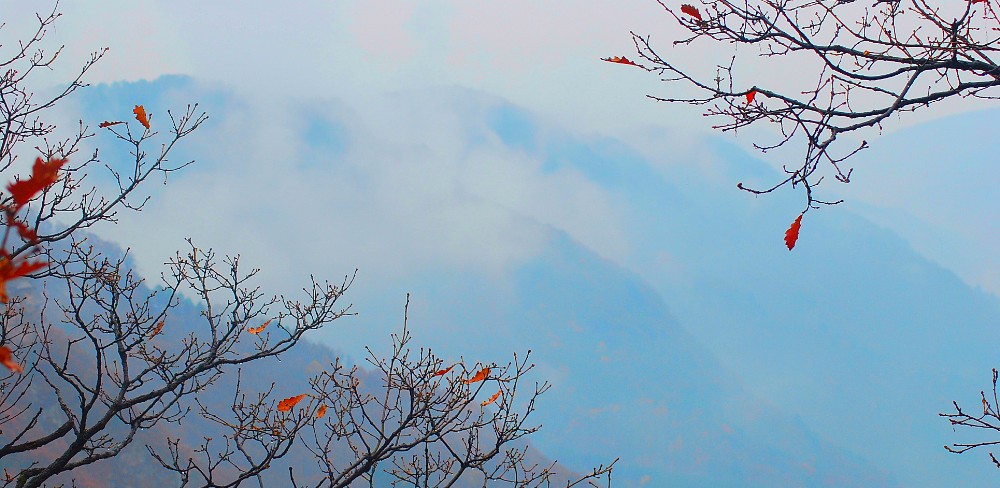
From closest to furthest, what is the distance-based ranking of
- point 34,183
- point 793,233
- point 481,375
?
point 34,183
point 793,233
point 481,375

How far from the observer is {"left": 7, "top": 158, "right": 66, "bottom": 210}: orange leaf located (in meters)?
1.37

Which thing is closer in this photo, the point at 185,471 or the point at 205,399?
the point at 185,471

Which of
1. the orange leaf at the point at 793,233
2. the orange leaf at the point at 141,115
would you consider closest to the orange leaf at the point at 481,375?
A: the orange leaf at the point at 793,233

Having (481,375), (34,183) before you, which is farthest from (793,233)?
(34,183)

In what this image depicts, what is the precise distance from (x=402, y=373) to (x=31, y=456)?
4946cm

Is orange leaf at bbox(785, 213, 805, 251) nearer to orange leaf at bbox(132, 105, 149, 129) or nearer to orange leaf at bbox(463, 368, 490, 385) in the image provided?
orange leaf at bbox(463, 368, 490, 385)

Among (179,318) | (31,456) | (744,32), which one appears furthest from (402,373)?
(179,318)

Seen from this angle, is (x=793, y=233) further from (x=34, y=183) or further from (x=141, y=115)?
(x=141, y=115)

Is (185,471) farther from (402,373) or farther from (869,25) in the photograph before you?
(869,25)

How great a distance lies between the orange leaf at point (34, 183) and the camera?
137cm

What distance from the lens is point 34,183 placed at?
→ 1.43 metres

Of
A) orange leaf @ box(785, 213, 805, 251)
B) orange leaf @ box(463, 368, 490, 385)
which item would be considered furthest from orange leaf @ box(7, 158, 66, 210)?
orange leaf @ box(463, 368, 490, 385)

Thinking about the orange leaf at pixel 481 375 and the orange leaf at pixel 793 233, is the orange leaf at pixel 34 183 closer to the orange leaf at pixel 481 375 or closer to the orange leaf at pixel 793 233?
the orange leaf at pixel 793 233

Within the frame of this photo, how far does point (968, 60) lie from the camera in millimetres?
3713
